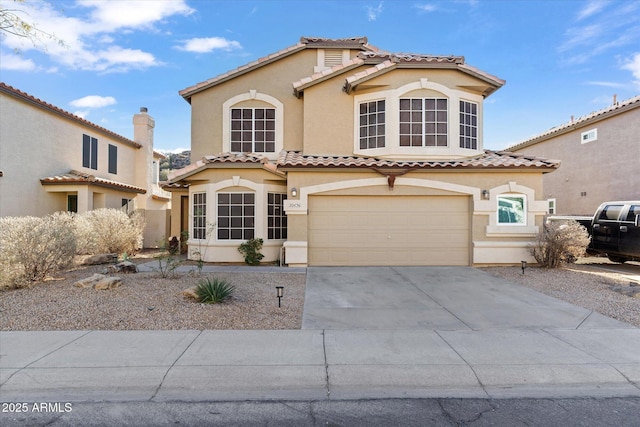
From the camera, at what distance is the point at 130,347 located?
16.7ft

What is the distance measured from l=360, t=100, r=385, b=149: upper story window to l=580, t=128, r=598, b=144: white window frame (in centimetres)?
1234

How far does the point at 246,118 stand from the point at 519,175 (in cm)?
1039

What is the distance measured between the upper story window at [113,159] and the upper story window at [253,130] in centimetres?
951

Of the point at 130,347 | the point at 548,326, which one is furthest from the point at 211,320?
the point at 548,326

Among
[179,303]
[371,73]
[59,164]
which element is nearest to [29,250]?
[179,303]

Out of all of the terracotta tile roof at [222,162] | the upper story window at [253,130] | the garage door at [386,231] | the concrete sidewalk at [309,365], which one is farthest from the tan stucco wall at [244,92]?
the concrete sidewalk at [309,365]

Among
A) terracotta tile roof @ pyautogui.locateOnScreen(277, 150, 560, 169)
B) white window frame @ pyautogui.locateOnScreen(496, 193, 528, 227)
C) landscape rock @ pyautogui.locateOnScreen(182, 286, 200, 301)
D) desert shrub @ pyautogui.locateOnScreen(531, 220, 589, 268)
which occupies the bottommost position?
landscape rock @ pyautogui.locateOnScreen(182, 286, 200, 301)

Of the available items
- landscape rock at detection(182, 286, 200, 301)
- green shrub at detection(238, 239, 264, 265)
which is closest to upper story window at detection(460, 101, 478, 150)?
green shrub at detection(238, 239, 264, 265)

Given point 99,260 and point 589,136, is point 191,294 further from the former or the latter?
point 589,136

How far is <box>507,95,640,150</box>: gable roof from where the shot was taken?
15.6 metres

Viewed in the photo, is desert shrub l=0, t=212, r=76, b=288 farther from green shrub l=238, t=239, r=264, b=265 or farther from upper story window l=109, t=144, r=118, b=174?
upper story window l=109, t=144, r=118, b=174

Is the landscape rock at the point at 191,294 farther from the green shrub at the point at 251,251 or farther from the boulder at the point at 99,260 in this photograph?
the boulder at the point at 99,260

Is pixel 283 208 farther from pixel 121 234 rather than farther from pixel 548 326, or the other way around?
pixel 548 326

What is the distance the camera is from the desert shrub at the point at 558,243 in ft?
36.4
